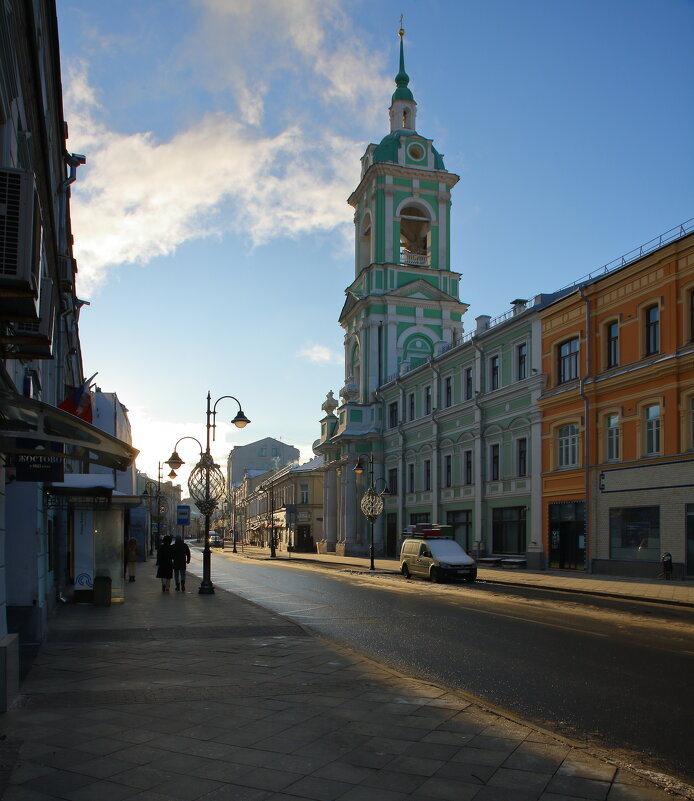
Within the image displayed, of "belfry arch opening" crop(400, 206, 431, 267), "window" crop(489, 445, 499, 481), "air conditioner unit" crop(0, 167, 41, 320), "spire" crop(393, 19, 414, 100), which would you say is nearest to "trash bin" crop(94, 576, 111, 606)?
"air conditioner unit" crop(0, 167, 41, 320)

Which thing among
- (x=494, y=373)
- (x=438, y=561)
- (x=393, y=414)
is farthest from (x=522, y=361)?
(x=393, y=414)

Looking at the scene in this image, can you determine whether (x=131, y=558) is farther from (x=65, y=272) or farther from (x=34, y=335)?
(x=34, y=335)

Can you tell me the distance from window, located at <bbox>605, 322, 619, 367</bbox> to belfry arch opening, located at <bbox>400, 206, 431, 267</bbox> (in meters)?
28.9

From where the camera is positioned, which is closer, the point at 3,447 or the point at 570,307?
the point at 3,447

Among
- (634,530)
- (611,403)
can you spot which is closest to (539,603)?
(634,530)

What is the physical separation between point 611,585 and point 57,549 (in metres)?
16.9

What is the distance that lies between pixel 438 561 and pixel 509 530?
1090 centimetres

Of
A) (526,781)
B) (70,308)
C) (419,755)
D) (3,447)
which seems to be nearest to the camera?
(526,781)

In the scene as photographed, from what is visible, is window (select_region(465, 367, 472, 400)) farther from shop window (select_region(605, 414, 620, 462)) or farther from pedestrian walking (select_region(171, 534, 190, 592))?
pedestrian walking (select_region(171, 534, 190, 592))

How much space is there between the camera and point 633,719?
25.6 ft

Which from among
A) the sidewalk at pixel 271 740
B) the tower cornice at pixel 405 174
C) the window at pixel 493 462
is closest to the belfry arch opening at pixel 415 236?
the tower cornice at pixel 405 174

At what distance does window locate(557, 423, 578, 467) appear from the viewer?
32719 mm

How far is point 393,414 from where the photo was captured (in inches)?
2175

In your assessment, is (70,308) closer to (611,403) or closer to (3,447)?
(3,447)
